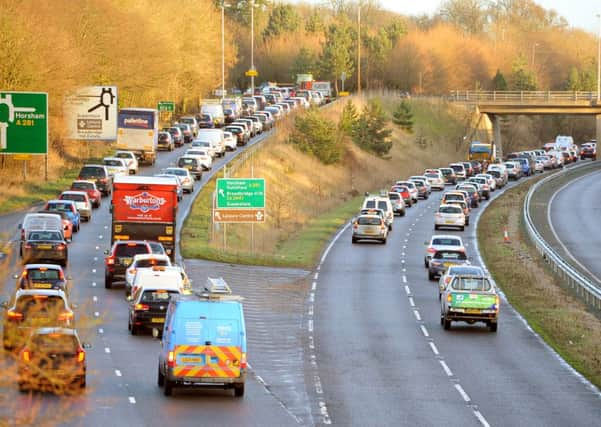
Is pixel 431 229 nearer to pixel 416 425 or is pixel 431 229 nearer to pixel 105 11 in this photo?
pixel 105 11

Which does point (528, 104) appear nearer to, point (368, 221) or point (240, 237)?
point (368, 221)

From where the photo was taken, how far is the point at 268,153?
9675 centimetres

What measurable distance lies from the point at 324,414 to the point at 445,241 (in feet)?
94.6

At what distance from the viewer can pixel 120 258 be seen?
4372 centimetres

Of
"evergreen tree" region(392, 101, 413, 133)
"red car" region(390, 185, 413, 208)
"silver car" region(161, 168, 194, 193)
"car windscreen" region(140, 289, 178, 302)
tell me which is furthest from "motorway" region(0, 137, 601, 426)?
"evergreen tree" region(392, 101, 413, 133)

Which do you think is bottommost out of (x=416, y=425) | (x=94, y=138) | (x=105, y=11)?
(x=416, y=425)

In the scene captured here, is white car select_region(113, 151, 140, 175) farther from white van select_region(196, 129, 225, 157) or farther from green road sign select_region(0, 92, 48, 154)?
green road sign select_region(0, 92, 48, 154)

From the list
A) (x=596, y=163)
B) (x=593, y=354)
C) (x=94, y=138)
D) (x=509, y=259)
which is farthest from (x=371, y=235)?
(x=596, y=163)

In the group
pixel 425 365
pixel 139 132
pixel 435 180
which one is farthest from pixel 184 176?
pixel 425 365

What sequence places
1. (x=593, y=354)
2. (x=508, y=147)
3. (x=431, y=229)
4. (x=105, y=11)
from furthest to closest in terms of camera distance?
(x=508, y=147) → (x=105, y=11) → (x=431, y=229) → (x=593, y=354)

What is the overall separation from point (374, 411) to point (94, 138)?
135 ft

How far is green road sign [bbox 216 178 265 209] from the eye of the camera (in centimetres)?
5478

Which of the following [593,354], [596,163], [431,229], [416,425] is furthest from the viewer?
[596,163]

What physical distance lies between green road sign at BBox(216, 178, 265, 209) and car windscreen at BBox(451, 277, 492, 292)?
17726 millimetres
